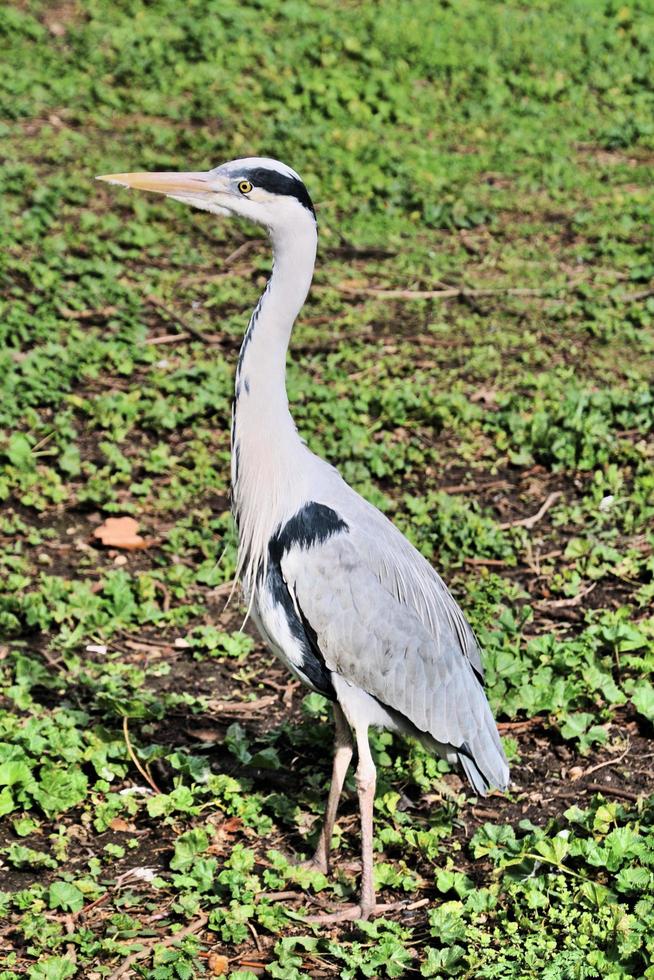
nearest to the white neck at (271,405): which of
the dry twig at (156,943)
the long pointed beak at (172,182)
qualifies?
the long pointed beak at (172,182)

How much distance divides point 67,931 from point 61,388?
377 cm

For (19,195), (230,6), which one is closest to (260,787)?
(19,195)

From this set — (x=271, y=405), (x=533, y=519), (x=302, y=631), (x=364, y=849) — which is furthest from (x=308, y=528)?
(x=533, y=519)

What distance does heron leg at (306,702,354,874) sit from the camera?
14.2 feet

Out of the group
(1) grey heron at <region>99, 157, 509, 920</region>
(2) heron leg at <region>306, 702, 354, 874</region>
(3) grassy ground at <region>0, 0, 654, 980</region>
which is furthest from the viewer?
(2) heron leg at <region>306, 702, 354, 874</region>

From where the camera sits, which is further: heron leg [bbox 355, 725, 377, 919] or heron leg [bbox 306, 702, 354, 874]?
heron leg [bbox 306, 702, 354, 874]

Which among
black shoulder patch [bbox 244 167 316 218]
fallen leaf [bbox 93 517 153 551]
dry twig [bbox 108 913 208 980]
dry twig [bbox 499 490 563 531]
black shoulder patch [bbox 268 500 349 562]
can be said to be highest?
black shoulder patch [bbox 244 167 316 218]

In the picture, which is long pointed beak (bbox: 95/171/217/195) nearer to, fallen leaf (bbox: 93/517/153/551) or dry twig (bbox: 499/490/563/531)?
fallen leaf (bbox: 93/517/153/551)

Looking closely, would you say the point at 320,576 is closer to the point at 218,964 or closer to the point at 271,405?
the point at 271,405

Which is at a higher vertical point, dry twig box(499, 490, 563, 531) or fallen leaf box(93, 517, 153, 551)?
dry twig box(499, 490, 563, 531)

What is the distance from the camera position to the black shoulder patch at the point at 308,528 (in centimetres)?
422

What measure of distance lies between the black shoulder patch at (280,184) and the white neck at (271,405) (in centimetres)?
7

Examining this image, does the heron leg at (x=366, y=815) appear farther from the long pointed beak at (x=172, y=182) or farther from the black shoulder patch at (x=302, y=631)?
the long pointed beak at (x=172, y=182)

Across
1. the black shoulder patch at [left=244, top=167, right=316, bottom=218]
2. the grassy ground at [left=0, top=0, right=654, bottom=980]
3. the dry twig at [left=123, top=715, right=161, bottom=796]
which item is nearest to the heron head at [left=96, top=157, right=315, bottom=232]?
the black shoulder patch at [left=244, top=167, right=316, bottom=218]
